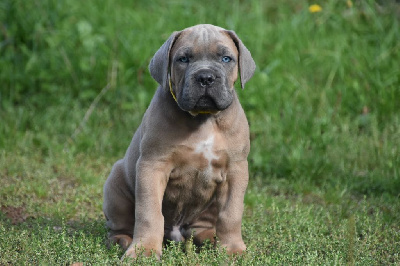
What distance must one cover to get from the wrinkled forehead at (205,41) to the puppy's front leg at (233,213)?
0.77 metres

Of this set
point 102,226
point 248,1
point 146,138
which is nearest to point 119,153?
point 102,226

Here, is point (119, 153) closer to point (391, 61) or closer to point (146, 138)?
point (146, 138)

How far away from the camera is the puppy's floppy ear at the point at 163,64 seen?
4727 mm

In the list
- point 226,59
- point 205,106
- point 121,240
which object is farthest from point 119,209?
point 226,59

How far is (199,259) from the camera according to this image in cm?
455

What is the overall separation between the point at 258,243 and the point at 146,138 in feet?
3.57

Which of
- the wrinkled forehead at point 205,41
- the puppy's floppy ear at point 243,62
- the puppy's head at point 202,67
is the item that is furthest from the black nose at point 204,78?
the puppy's floppy ear at point 243,62

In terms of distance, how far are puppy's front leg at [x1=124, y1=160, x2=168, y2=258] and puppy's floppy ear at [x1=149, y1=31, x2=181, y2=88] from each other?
0.56 meters

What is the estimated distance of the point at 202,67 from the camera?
457cm

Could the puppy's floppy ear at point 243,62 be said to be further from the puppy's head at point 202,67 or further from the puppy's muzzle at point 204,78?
the puppy's muzzle at point 204,78

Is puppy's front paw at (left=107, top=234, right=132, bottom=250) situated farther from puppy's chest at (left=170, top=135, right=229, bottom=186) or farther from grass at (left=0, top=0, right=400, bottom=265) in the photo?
puppy's chest at (left=170, top=135, right=229, bottom=186)

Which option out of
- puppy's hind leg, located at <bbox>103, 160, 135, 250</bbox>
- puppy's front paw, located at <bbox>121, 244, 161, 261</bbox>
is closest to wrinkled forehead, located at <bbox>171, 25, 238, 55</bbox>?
puppy's hind leg, located at <bbox>103, 160, 135, 250</bbox>

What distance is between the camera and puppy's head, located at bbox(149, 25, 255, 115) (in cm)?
454

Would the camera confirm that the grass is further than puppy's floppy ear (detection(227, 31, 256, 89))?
Yes
